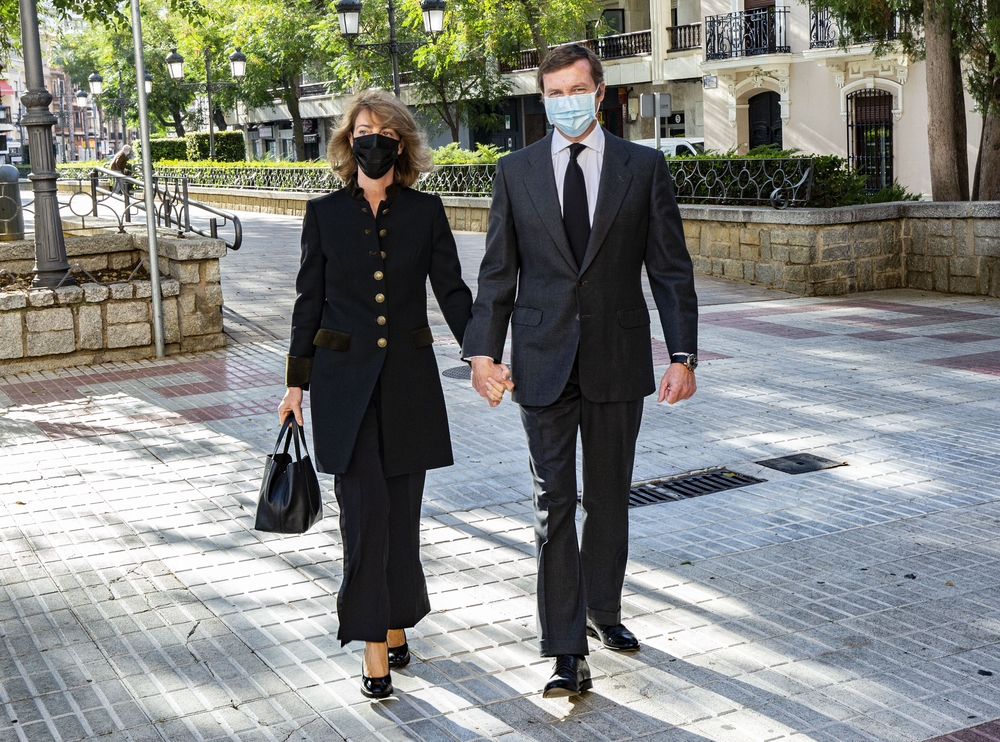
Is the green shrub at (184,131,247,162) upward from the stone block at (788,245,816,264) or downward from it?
upward

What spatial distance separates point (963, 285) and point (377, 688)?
11.5 metres

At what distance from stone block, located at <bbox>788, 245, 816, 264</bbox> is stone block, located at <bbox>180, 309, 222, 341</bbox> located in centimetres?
670

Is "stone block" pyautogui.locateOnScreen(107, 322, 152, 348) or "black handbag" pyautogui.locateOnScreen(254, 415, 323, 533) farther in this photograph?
"stone block" pyautogui.locateOnScreen(107, 322, 152, 348)

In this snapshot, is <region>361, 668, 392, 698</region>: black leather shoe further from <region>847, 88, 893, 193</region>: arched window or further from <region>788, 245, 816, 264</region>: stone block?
<region>847, 88, 893, 193</region>: arched window

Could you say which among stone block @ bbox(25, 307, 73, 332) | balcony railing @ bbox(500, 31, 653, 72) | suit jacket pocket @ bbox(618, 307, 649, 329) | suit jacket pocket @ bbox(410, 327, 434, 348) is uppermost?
balcony railing @ bbox(500, 31, 653, 72)

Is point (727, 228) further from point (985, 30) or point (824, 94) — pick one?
point (824, 94)

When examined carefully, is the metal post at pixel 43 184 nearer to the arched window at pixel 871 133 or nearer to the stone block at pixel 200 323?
the stone block at pixel 200 323

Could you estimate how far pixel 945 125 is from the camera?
14.7m

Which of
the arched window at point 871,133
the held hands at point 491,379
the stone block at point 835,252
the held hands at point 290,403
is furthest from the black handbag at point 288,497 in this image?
the arched window at point 871,133

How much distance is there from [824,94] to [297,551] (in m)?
28.8

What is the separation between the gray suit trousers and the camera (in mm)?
3801

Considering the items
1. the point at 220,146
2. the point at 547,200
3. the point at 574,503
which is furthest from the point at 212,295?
the point at 220,146

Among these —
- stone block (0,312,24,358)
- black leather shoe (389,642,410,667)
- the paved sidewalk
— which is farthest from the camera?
stone block (0,312,24,358)

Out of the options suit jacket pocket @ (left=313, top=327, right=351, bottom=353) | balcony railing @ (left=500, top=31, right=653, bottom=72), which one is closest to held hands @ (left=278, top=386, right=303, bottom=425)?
suit jacket pocket @ (left=313, top=327, right=351, bottom=353)
